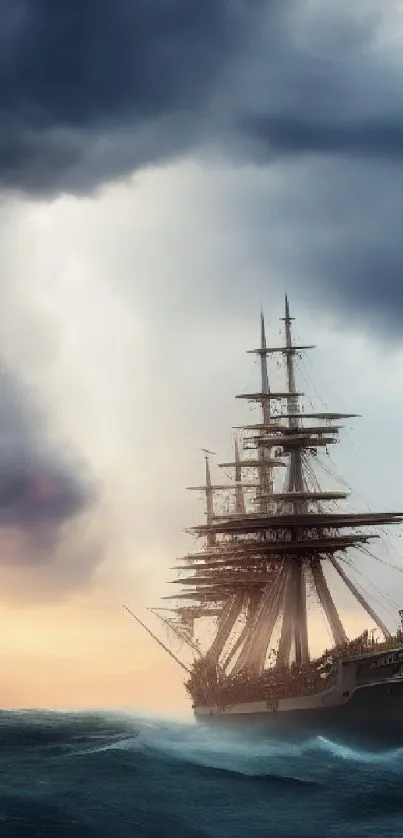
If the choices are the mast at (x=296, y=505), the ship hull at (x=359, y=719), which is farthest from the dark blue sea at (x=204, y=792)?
the mast at (x=296, y=505)

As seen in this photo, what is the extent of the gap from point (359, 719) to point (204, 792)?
21.5m

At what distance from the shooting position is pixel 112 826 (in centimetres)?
5847

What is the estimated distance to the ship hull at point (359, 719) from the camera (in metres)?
88.1

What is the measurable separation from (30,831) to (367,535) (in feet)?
223

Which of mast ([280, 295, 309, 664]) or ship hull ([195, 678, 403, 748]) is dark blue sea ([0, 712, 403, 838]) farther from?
mast ([280, 295, 309, 664])

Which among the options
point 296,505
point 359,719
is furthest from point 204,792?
point 296,505

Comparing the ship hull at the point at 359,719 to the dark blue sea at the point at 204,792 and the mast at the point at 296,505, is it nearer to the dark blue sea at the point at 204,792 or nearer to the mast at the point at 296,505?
the dark blue sea at the point at 204,792

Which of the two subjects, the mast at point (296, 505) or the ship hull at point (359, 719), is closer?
the ship hull at point (359, 719)

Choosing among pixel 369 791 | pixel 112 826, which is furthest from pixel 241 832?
pixel 369 791

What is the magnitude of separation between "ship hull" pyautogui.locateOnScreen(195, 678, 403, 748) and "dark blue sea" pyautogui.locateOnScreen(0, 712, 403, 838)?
3.38 ft

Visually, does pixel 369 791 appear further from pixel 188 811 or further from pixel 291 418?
pixel 291 418

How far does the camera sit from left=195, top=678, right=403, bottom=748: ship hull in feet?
289

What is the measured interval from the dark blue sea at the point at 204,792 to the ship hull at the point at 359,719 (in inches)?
40.5

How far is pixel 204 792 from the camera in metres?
72.8
